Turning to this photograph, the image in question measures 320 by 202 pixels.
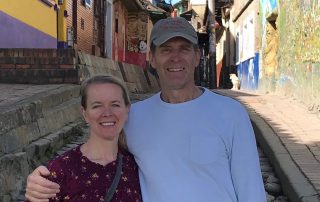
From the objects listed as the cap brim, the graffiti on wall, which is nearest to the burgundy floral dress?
the cap brim

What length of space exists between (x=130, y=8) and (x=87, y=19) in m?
8.04

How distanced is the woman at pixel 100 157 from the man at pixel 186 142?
53 mm

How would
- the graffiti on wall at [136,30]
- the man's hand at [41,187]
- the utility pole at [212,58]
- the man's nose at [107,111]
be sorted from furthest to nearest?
the graffiti on wall at [136,30]
the utility pole at [212,58]
the man's nose at [107,111]
the man's hand at [41,187]

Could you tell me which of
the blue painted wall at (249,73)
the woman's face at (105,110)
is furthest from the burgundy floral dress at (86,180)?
the blue painted wall at (249,73)

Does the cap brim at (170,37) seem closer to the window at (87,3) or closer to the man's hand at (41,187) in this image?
the man's hand at (41,187)

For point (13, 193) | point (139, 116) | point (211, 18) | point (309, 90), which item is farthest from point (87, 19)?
point (139, 116)

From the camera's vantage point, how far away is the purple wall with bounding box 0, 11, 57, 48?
8766 millimetres

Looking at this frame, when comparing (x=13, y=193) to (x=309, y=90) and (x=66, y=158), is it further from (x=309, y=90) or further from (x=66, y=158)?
(x=309, y=90)

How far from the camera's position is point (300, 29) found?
9156mm

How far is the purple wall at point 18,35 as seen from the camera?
8.77 meters

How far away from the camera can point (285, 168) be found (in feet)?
Answer: 14.7

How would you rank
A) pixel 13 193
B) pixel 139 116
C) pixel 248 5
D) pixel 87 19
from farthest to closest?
pixel 248 5
pixel 87 19
pixel 13 193
pixel 139 116

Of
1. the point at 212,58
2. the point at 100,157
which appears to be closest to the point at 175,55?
the point at 100,157

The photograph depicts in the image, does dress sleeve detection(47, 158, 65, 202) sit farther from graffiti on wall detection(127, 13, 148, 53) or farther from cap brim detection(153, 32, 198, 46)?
graffiti on wall detection(127, 13, 148, 53)
